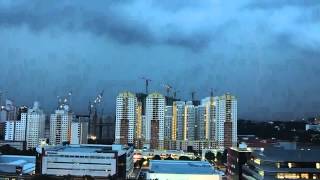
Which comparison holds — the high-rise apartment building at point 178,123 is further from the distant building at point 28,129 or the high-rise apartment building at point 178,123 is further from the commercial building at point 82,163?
the commercial building at point 82,163

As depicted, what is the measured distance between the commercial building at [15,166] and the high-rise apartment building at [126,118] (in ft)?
36.9

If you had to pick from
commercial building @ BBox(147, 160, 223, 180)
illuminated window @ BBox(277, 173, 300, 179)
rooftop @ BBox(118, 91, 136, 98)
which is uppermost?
rooftop @ BBox(118, 91, 136, 98)

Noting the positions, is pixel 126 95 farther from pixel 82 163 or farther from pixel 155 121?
pixel 82 163

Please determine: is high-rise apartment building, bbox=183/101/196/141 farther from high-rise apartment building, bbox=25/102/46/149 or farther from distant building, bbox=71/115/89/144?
high-rise apartment building, bbox=25/102/46/149

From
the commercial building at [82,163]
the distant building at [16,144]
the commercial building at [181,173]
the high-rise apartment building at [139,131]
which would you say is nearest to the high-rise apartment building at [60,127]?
the distant building at [16,144]

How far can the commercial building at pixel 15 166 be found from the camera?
2339 cm

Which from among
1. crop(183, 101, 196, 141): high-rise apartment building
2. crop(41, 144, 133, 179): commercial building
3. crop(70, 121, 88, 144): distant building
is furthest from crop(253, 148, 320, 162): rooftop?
crop(70, 121, 88, 144): distant building

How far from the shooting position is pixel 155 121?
3803 cm

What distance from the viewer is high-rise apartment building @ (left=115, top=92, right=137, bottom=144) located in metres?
38.1

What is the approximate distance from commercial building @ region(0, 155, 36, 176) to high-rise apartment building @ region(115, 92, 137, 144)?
1124cm

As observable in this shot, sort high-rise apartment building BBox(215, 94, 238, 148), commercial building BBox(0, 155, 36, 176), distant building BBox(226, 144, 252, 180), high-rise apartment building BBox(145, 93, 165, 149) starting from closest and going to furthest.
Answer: distant building BBox(226, 144, 252, 180)
commercial building BBox(0, 155, 36, 176)
high-rise apartment building BBox(215, 94, 238, 148)
high-rise apartment building BBox(145, 93, 165, 149)

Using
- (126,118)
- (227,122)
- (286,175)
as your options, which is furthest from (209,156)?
(286,175)

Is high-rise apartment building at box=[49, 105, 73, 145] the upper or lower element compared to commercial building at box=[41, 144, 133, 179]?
upper

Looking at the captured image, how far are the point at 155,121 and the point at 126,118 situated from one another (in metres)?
2.31
